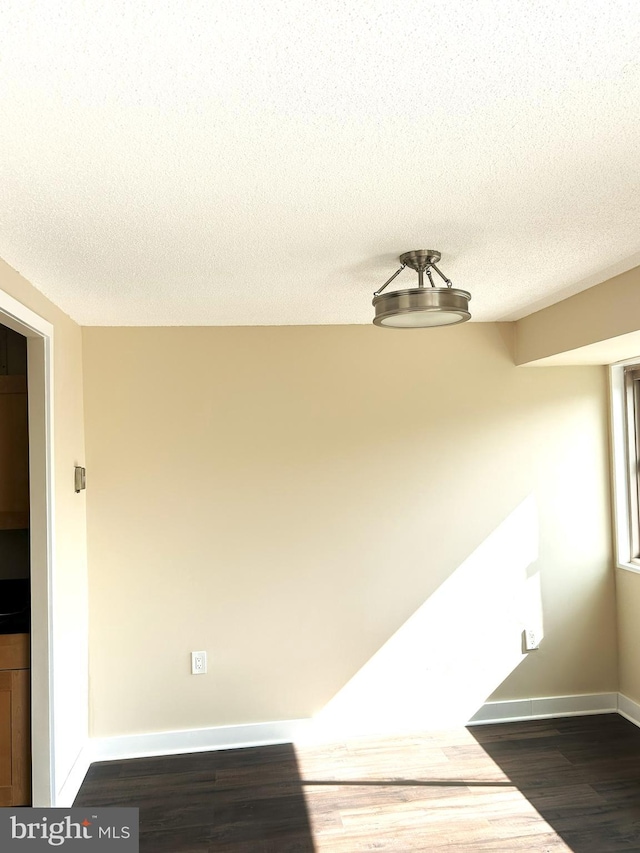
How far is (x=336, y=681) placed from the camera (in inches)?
154

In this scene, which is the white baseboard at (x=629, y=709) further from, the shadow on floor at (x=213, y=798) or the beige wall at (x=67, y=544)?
the beige wall at (x=67, y=544)

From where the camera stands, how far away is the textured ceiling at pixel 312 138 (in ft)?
3.96

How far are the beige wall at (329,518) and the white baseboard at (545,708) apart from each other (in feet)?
0.22

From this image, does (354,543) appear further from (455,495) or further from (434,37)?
(434,37)

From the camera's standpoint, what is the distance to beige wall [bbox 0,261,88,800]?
3062 millimetres

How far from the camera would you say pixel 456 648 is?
4.03 meters

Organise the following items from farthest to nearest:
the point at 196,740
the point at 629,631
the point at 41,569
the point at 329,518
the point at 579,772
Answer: the point at 629,631, the point at 329,518, the point at 196,740, the point at 579,772, the point at 41,569

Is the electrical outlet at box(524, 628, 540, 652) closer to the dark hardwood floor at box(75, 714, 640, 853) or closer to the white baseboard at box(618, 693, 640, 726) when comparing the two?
the dark hardwood floor at box(75, 714, 640, 853)

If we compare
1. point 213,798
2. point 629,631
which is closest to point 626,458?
point 629,631

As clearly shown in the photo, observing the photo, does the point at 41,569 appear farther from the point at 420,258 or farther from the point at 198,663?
the point at 420,258

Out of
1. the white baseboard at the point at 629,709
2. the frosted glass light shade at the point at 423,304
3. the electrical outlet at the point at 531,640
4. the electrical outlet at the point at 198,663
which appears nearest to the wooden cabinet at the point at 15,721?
the electrical outlet at the point at 198,663

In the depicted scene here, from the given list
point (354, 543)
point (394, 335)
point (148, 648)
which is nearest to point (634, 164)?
point (394, 335)

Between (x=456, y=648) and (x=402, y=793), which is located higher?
(x=456, y=648)

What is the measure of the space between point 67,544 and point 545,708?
115 inches
